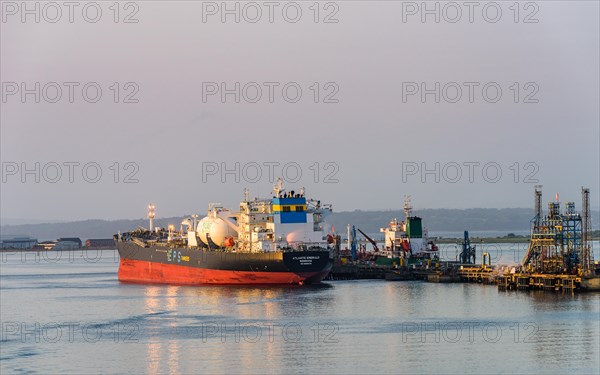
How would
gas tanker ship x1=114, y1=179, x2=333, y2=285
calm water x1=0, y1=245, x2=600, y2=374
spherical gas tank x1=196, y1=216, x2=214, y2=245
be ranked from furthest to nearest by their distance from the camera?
spherical gas tank x1=196, y1=216, x2=214, y2=245, gas tanker ship x1=114, y1=179, x2=333, y2=285, calm water x1=0, y1=245, x2=600, y2=374

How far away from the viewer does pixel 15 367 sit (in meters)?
49.6

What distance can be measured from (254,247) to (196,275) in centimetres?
678

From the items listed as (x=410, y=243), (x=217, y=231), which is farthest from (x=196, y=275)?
(x=410, y=243)

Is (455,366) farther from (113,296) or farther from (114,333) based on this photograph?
(113,296)

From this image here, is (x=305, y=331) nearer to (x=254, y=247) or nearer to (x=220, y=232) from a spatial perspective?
(x=254, y=247)

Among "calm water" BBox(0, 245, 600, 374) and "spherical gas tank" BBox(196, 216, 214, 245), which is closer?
"calm water" BBox(0, 245, 600, 374)

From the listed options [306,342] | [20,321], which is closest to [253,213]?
[20,321]

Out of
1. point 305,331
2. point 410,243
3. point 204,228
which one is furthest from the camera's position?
point 410,243

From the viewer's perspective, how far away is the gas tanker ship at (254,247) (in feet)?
280

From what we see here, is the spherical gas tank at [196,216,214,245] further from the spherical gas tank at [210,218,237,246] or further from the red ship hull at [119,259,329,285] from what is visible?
the red ship hull at [119,259,329,285]

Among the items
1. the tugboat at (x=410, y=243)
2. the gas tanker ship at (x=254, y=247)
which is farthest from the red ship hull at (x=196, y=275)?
the tugboat at (x=410, y=243)

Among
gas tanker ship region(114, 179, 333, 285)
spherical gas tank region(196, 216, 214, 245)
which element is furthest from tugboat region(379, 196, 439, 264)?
spherical gas tank region(196, 216, 214, 245)

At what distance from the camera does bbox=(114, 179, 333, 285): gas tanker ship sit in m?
85.3

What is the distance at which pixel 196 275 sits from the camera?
305 ft
